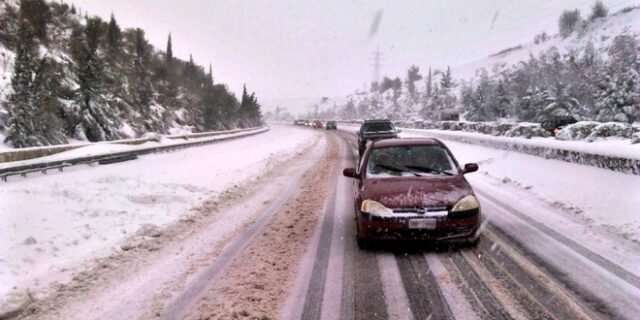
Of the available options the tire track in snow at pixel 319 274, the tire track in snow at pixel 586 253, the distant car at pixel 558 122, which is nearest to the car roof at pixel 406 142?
the tire track in snow at pixel 319 274

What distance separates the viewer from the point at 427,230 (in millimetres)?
5707

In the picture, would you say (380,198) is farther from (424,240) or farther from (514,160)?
(514,160)

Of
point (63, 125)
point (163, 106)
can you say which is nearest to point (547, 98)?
point (163, 106)

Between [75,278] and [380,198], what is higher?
[380,198]

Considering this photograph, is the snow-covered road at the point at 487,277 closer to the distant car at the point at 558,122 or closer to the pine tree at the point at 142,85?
the distant car at the point at 558,122

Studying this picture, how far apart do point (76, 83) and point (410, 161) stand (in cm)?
3853

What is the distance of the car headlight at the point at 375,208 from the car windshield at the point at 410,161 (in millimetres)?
1023

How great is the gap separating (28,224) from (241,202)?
4.22 meters

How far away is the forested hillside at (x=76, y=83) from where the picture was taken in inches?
1098

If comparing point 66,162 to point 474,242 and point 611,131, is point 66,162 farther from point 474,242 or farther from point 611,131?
point 611,131

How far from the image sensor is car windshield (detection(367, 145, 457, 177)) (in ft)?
22.9

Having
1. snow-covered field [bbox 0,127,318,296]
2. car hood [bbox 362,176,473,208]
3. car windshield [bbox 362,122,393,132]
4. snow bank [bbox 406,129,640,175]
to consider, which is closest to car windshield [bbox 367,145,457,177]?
car hood [bbox 362,176,473,208]

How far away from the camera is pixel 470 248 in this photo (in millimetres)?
6121

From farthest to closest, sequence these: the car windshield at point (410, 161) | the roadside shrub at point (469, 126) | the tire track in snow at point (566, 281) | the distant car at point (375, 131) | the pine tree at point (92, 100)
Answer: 1. the roadside shrub at point (469, 126)
2. the pine tree at point (92, 100)
3. the distant car at point (375, 131)
4. the car windshield at point (410, 161)
5. the tire track in snow at point (566, 281)
